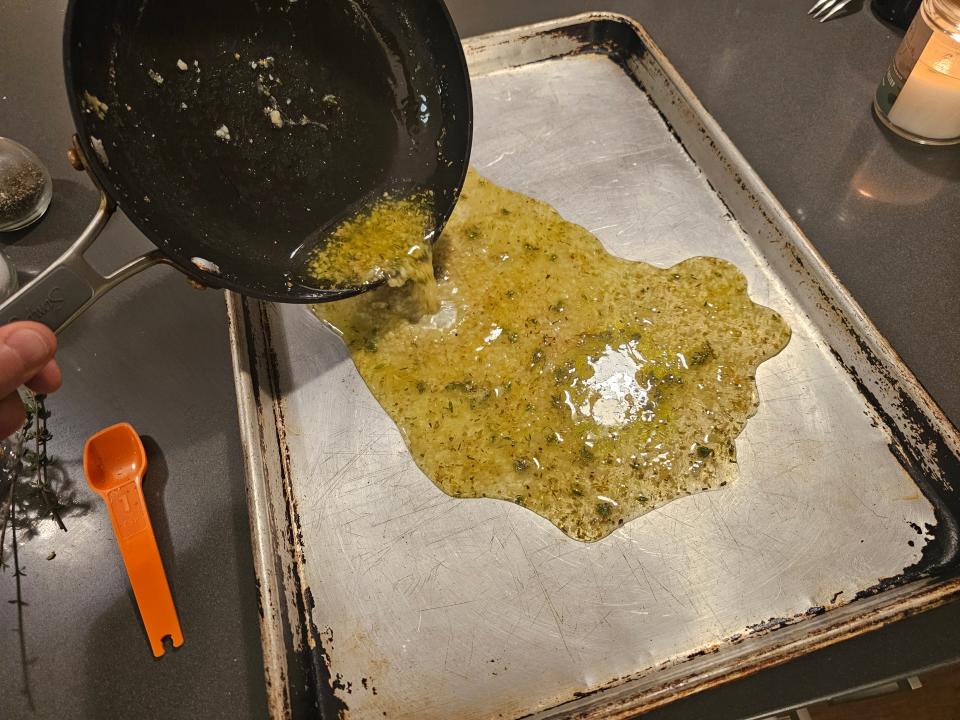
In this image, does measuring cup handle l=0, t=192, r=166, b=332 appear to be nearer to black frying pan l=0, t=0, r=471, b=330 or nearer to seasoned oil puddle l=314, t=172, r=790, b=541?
black frying pan l=0, t=0, r=471, b=330

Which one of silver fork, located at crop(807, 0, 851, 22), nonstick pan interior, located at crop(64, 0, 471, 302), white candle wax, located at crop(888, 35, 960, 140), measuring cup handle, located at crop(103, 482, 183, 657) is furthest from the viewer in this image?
silver fork, located at crop(807, 0, 851, 22)

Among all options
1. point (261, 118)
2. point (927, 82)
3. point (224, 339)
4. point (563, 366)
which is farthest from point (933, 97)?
point (224, 339)

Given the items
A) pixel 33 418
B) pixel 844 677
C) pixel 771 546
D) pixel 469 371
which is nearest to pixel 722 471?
pixel 771 546

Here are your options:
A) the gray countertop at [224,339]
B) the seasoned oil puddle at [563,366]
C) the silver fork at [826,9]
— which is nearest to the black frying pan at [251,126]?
the seasoned oil puddle at [563,366]

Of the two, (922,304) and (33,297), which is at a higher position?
(33,297)

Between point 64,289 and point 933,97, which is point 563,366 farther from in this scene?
point 933,97

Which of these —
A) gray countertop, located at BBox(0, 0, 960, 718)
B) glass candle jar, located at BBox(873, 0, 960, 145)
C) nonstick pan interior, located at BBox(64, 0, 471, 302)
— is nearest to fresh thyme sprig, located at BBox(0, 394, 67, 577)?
gray countertop, located at BBox(0, 0, 960, 718)

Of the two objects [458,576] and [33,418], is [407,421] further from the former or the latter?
[33,418]
